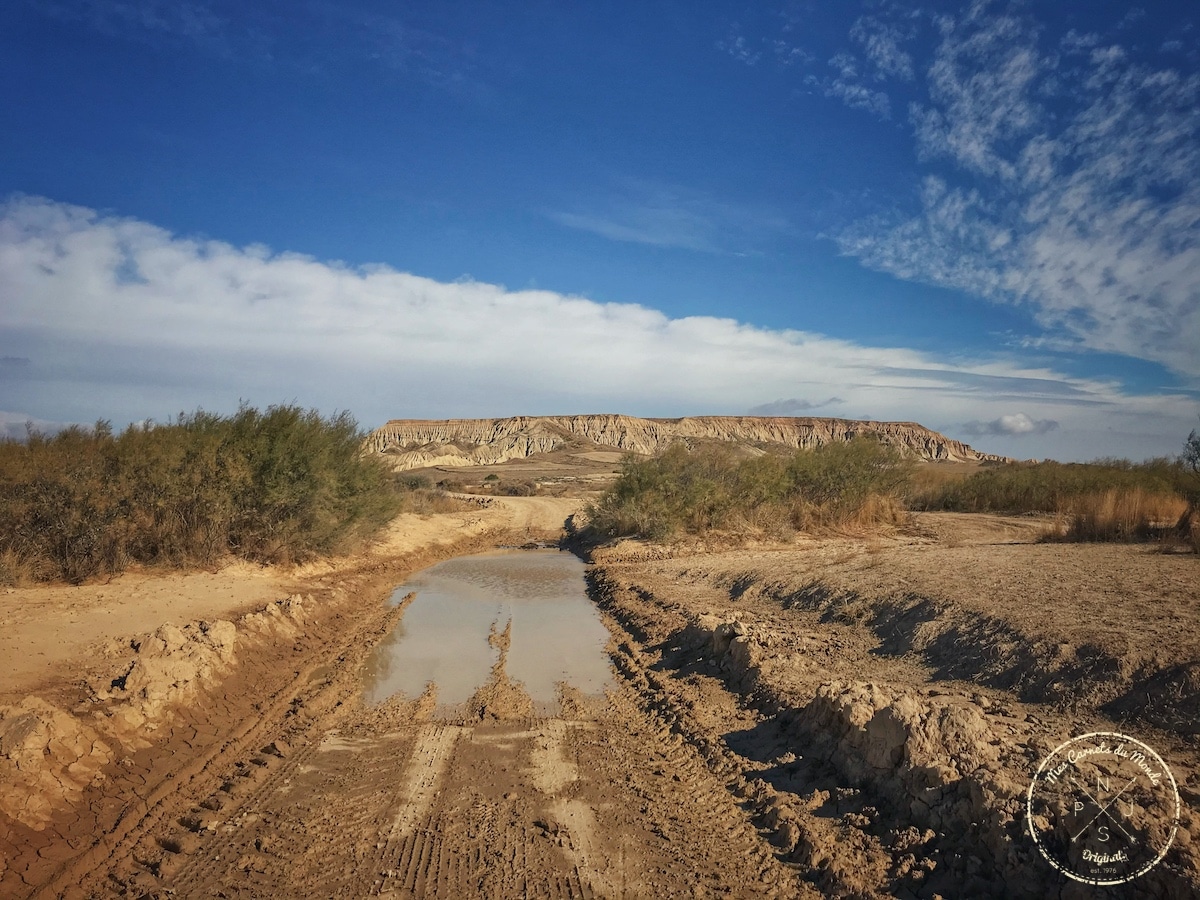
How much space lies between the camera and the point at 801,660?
28.0 ft

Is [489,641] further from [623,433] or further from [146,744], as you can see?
[623,433]

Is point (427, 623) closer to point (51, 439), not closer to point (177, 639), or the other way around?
point (177, 639)

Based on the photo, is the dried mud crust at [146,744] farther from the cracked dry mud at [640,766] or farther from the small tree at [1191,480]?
the small tree at [1191,480]

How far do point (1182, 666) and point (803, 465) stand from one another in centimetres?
2032

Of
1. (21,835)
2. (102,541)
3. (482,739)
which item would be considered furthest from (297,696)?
(102,541)

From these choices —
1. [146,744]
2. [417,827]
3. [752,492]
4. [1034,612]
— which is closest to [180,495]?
[146,744]

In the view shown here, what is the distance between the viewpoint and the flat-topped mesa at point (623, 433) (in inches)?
4614

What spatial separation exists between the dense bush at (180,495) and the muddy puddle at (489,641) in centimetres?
334

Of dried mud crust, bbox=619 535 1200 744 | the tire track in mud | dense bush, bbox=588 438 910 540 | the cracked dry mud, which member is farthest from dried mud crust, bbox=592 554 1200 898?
dense bush, bbox=588 438 910 540

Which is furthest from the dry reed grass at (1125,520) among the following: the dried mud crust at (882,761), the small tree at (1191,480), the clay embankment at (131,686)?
the clay embankment at (131,686)

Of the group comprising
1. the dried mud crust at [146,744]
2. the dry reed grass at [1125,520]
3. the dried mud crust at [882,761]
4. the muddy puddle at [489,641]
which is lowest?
the muddy puddle at [489,641]

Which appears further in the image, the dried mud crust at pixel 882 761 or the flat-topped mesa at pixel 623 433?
the flat-topped mesa at pixel 623 433

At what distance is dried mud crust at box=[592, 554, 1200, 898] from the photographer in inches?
163

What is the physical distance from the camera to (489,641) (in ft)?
37.7
